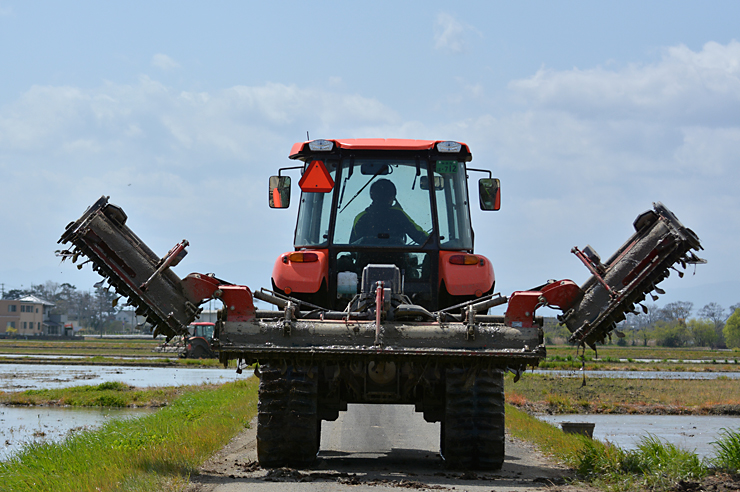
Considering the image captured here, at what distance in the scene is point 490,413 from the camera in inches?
347

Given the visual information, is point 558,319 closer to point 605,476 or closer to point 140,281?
point 605,476

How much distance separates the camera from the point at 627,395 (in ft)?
98.9

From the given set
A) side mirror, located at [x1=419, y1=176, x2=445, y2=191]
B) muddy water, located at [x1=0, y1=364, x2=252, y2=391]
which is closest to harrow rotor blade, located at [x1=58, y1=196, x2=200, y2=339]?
side mirror, located at [x1=419, y1=176, x2=445, y2=191]

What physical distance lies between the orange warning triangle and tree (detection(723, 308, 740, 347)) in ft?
454

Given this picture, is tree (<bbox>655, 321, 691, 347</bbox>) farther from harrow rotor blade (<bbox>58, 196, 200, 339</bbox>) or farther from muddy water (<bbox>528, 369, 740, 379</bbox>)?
harrow rotor blade (<bbox>58, 196, 200, 339</bbox>)

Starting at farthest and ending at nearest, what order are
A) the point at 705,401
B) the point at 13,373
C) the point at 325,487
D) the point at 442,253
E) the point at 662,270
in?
1. the point at 13,373
2. the point at 705,401
3. the point at 442,253
4. the point at 662,270
5. the point at 325,487

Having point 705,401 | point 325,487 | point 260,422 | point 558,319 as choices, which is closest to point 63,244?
point 260,422

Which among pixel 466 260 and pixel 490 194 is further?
pixel 490 194

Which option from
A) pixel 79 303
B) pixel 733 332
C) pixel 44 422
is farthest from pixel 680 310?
pixel 44 422

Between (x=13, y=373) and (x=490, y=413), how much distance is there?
33.7m

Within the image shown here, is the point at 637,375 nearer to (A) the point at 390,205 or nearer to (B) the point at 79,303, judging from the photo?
(A) the point at 390,205

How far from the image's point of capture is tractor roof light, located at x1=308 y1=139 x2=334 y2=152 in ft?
Result: 32.0

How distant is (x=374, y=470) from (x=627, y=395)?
908 inches

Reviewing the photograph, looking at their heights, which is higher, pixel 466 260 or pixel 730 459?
pixel 466 260
